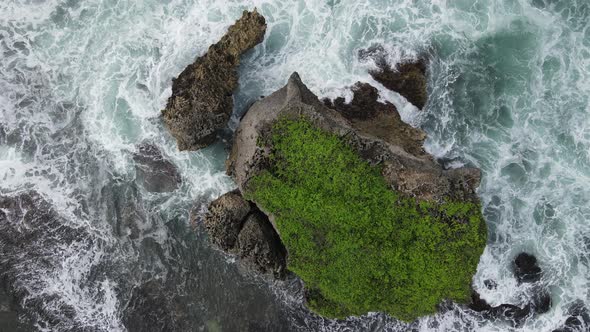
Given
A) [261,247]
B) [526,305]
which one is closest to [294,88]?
[261,247]

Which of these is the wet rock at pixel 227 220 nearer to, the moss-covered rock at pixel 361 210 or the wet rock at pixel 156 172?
the moss-covered rock at pixel 361 210

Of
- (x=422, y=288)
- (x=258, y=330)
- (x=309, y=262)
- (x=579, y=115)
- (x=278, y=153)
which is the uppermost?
(x=579, y=115)

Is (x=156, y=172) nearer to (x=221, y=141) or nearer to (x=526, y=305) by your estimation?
(x=221, y=141)

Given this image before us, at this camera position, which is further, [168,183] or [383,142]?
[168,183]

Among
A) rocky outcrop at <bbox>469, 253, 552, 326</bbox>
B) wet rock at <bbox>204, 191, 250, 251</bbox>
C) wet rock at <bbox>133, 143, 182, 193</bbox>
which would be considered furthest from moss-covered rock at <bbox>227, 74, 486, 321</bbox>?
wet rock at <bbox>133, 143, 182, 193</bbox>

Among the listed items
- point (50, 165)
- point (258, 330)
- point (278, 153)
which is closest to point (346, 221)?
point (278, 153)

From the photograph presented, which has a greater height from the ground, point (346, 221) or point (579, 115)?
point (579, 115)

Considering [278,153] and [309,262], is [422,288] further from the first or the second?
[278,153]
